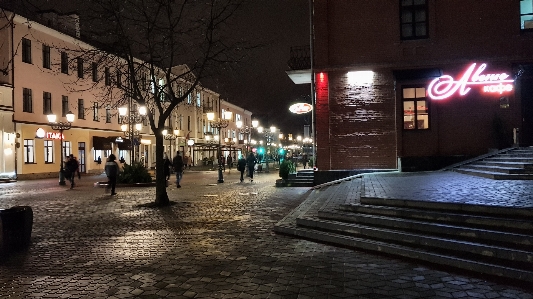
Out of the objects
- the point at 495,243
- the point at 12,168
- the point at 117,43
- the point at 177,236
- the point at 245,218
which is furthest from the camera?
the point at 12,168

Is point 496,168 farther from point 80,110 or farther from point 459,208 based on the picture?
point 80,110

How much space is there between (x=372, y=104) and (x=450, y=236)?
41.2 feet

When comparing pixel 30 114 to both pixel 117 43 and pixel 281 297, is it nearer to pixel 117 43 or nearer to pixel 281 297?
pixel 117 43

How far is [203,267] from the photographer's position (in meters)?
6.84

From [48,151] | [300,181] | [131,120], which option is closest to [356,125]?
[300,181]

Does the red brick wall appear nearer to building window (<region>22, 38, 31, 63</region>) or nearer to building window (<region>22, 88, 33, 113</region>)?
building window (<region>22, 88, 33, 113</region>)

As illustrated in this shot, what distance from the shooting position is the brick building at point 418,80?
1828 cm

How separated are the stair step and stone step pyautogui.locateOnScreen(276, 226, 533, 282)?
1.72 feet

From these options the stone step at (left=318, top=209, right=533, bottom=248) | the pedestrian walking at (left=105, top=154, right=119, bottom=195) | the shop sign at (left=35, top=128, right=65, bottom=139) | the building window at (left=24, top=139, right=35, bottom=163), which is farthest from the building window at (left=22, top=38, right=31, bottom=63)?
the stone step at (left=318, top=209, right=533, bottom=248)

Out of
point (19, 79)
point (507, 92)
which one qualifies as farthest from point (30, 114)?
point (507, 92)

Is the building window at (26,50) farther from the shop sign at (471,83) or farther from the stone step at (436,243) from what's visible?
the stone step at (436,243)

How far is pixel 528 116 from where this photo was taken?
59.9 feet

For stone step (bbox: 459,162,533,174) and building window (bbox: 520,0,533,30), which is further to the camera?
building window (bbox: 520,0,533,30)

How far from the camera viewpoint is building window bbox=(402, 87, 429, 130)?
19219mm
